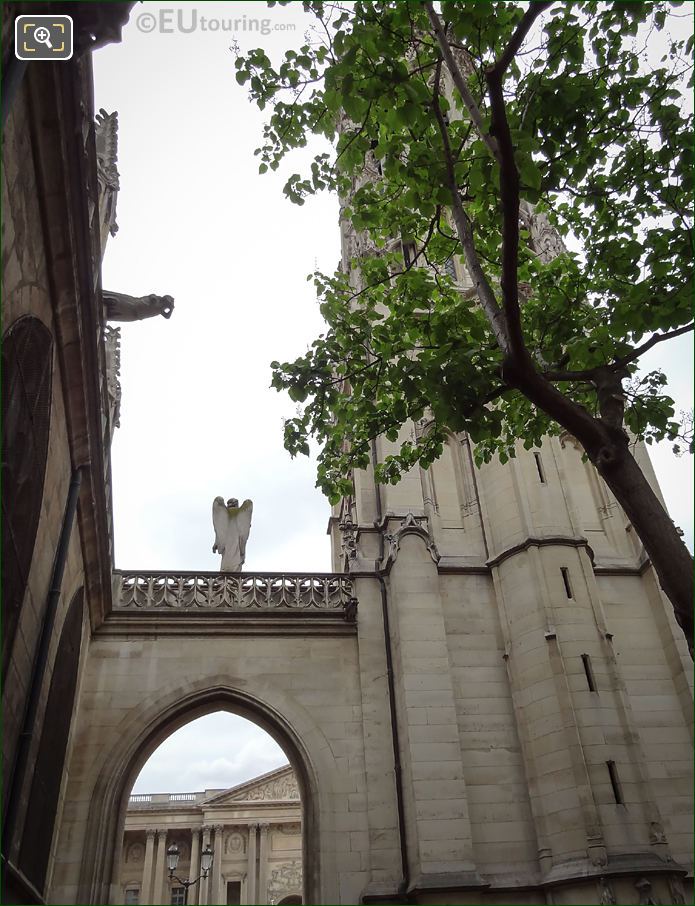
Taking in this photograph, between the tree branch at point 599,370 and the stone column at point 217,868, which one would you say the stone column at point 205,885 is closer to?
the stone column at point 217,868

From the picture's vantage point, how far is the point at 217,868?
3659 cm

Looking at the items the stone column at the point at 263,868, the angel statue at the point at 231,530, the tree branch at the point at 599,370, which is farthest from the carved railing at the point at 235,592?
the stone column at the point at 263,868

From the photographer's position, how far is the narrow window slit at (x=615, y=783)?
12227 millimetres

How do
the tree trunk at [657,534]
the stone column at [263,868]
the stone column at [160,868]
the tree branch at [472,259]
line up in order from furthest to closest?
1. the stone column at [263,868]
2. the stone column at [160,868]
3. the tree branch at [472,259]
4. the tree trunk at [657,534]

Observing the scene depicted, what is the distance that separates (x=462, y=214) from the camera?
8.17 meters

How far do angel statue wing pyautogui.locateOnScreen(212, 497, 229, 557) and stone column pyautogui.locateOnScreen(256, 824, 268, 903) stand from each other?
82.7 ft

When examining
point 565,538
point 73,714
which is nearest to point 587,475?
point 565,538

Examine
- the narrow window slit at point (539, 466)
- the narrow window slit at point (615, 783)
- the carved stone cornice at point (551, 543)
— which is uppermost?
the narrow window slit at point (539, 466)

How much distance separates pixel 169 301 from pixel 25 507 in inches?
187

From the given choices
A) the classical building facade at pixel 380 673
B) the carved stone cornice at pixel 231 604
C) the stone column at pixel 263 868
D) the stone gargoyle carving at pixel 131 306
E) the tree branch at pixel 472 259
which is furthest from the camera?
the stone column at pixel 263 868

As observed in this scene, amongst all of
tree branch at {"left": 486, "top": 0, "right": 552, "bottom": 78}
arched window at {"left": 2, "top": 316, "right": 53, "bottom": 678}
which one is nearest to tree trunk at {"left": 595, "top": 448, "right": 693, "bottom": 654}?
tree branch at {"left": 486, "top": 0, "right": 552, "bottom": 78}

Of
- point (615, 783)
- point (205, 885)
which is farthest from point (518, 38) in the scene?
point (205, 885)

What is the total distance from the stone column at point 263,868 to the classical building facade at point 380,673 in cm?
2597

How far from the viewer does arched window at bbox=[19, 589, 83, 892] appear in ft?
33.5
